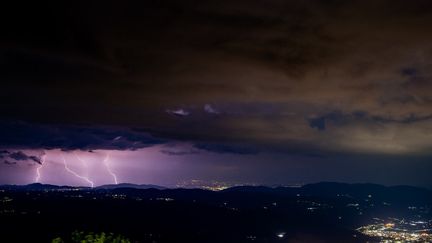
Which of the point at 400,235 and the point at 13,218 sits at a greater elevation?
the point at 13,218

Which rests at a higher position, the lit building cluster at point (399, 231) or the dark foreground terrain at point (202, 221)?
the dark foreground terrain at point (202, 221)

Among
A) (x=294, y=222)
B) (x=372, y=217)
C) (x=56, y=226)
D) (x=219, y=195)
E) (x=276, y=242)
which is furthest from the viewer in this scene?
(x=219, y=195)

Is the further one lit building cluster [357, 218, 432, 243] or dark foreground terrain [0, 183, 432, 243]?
lit building cluster [357, 218, 432, 243]

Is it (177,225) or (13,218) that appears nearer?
(13,218)

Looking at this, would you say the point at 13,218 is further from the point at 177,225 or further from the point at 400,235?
the point at 400,235

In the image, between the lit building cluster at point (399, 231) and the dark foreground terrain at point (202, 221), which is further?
the lit building cluster at point (399, 231)

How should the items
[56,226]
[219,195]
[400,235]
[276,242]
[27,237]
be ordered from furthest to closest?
A: [219,195] < [400,235] < [276,242] < [56,226] < [27,237]

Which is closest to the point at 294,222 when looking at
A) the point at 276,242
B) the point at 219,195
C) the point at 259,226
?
the point at 259,226

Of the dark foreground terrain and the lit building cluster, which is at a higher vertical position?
the dark foreground terrain
